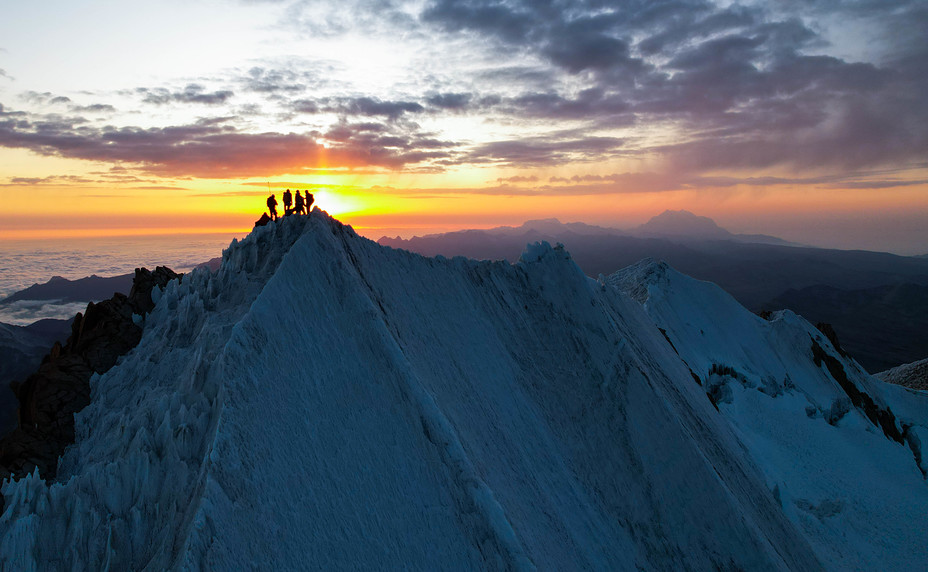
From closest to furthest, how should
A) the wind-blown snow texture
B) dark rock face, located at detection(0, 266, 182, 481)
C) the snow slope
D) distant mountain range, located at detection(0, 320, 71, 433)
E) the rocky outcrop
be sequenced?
the wind-blown snow texture < dark rock face, located at detection(0, 266, 182, 481) < the snow slope < the rocky outcrop < distant mountain range, located at detection(0, 320, 71, 433)

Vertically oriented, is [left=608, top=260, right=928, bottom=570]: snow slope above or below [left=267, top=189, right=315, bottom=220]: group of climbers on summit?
below

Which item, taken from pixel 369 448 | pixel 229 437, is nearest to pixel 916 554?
pixel 369 448

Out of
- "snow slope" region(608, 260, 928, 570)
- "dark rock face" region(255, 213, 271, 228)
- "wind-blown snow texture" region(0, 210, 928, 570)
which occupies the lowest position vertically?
"snow slope" region(608, 260, 928, 570)

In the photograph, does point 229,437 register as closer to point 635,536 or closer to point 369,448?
point 369,448

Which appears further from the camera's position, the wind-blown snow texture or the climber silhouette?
the climber silhouette

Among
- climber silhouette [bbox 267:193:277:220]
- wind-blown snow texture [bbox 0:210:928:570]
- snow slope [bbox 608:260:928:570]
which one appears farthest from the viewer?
snow slope [bbox 608:260:928:570]

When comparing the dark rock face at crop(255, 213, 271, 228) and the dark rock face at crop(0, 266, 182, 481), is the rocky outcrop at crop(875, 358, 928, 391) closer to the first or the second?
the dark rock face at crop(255, 213, 271, 228)

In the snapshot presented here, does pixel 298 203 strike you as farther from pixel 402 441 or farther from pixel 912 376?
pixel 912 376

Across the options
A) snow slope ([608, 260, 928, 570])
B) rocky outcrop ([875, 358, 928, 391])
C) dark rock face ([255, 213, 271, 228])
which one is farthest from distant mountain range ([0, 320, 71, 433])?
rocky outcrop ([875, 358, 928, 391])
